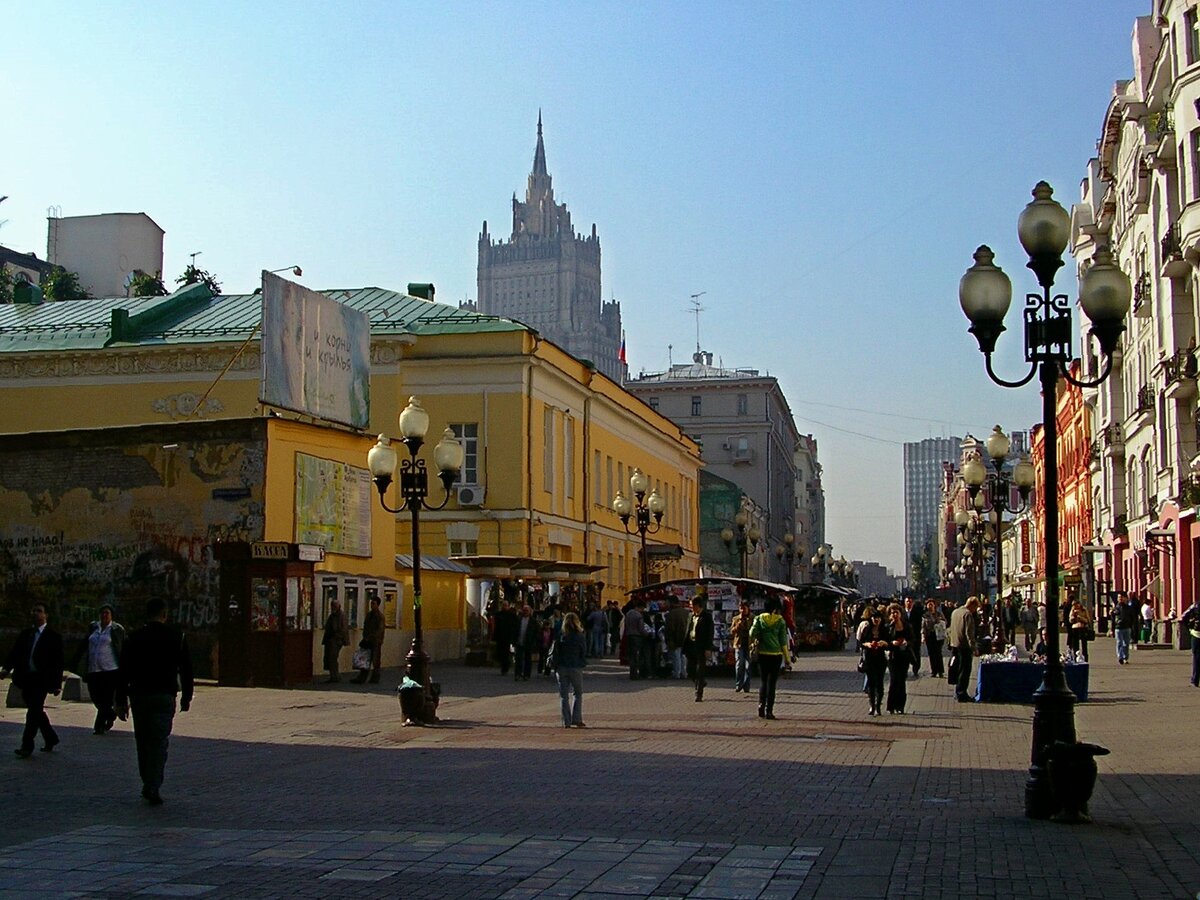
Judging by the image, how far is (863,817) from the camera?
1112 cm

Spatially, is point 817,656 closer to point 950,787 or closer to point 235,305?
point 235,305

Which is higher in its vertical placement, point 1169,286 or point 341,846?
point 1169,286

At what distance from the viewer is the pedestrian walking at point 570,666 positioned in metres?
19.0

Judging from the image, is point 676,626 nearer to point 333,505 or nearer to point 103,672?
point 333,505

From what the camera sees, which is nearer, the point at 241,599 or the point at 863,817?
the point at 863,817

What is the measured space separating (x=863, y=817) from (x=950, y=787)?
224cm

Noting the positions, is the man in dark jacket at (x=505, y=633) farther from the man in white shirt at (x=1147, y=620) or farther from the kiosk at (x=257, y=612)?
the man in white shirt at (x=1147, y=620)

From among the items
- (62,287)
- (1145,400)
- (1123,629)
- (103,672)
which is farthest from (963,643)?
(62,287)

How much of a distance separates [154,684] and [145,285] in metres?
63.5

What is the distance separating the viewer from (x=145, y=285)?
71875 mm

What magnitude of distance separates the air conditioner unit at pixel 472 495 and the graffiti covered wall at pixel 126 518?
17.6 m

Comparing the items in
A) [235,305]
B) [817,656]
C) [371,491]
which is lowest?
[817,656]

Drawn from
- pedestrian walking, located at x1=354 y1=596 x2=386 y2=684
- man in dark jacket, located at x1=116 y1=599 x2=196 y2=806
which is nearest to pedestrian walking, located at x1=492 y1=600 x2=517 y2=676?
pedestrian walking, located at x1=354 y1=596 x2=386 y2=684

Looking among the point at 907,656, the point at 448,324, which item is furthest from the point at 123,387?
the point at 907,656
